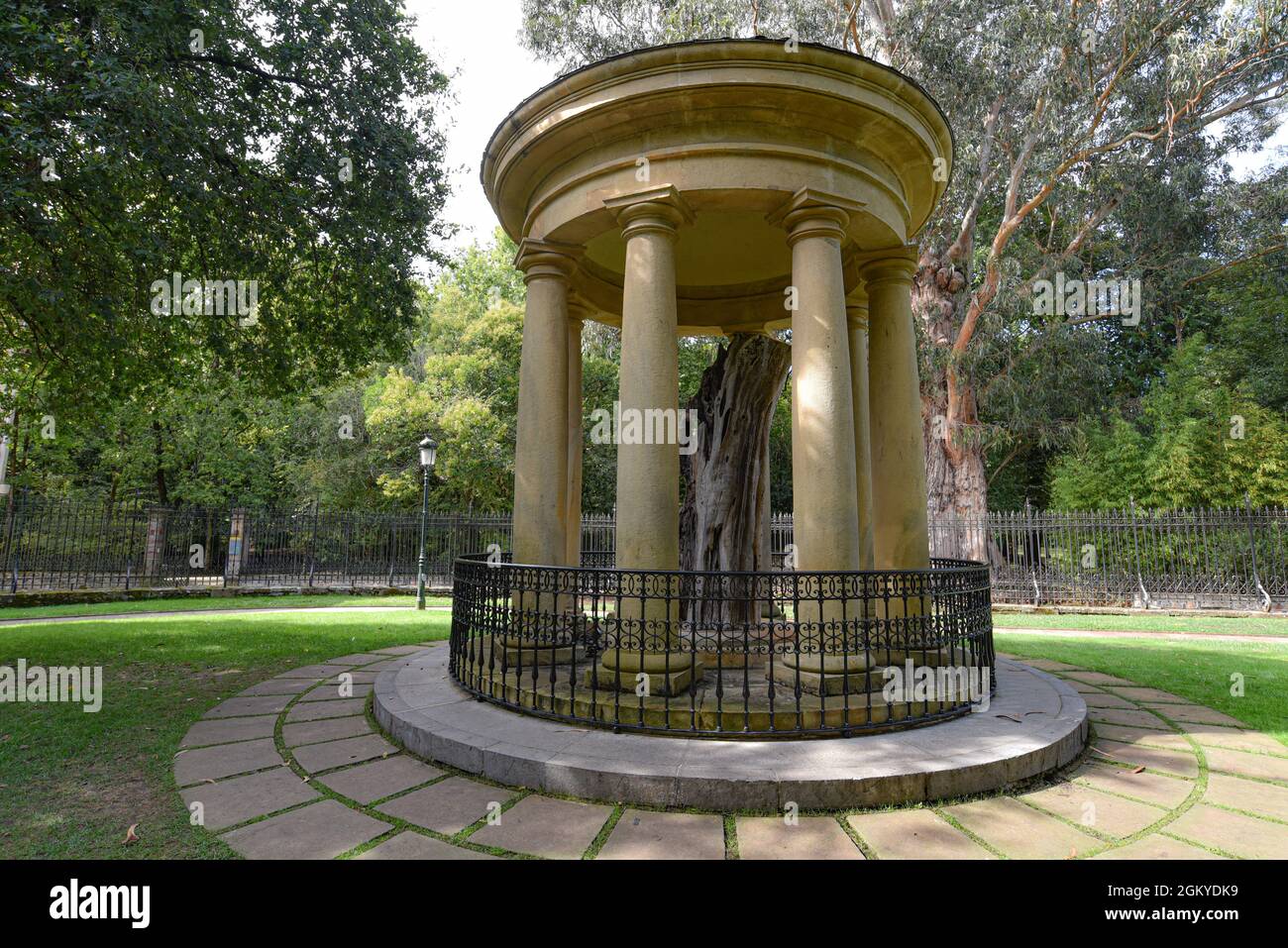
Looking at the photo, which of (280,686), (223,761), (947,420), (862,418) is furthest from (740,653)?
(947,420)

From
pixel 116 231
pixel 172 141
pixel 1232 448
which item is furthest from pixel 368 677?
pixel 1232 448

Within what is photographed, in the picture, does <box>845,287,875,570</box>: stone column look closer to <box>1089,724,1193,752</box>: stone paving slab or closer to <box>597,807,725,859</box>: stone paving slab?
<box>1089,724,1193,752</box>: stone paving slab

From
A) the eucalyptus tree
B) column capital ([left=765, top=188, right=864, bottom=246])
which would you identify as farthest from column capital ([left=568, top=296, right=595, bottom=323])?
the eucalyptus tree

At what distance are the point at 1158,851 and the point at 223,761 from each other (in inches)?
217

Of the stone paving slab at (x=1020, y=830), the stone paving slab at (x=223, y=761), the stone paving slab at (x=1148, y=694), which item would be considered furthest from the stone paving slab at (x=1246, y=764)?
the stone paving slab at (x=223, y=761)

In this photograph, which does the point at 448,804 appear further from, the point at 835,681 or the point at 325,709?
the point at 835,681

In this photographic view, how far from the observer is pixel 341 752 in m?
4.39

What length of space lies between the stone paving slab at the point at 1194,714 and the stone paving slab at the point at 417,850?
19.7 feet

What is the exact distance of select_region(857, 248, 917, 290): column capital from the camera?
258 inches

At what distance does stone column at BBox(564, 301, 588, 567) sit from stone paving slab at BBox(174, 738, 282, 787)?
3708mm

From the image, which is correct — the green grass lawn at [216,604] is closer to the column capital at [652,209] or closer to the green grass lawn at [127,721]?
the green grass lawn at [127,721]

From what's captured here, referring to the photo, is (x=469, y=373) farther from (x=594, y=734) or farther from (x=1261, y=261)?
(x=1261, y=261)

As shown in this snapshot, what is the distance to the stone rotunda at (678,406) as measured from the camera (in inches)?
185
